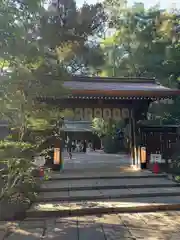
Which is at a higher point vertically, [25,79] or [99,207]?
[25,79]

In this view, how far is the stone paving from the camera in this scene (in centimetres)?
456

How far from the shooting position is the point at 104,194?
714 centimetres

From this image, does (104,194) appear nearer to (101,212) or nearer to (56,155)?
(101,212)

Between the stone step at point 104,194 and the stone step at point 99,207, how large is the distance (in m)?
0.27

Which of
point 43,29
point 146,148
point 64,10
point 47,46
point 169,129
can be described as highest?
point 64,10

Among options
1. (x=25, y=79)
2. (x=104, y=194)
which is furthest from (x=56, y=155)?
(x=25, y=79)

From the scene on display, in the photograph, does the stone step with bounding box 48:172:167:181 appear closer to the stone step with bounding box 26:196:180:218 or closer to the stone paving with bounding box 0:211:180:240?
the stone step with bounding box 26:196:180:218

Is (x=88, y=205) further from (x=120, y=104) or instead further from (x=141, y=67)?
(x=141, y=67)

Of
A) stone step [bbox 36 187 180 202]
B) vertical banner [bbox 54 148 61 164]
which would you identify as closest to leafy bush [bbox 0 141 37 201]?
stone step [bbox 36 187 180 202]

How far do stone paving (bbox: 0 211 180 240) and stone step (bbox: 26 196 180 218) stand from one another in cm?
23

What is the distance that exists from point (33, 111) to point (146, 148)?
5.93 m

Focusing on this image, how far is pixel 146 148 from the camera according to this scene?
10852mm

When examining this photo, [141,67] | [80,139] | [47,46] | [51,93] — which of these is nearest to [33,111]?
[51,93]

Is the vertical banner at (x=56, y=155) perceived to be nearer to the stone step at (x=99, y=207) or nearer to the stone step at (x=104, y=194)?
the stone step at (x=104, y=194)
